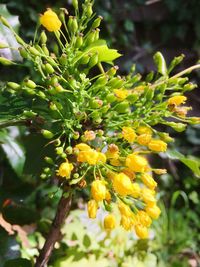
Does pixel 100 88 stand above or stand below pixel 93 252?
above

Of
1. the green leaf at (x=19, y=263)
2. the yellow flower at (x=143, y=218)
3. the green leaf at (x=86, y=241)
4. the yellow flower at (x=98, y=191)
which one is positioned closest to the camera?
the yellow flower at (x=98, y=191)

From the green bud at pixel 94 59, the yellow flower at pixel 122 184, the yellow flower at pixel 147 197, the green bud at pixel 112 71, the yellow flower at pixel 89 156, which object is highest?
the green bud at pixel 94 59

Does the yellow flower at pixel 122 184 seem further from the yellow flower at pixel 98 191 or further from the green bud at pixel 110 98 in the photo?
the green bud at pixel 110 98

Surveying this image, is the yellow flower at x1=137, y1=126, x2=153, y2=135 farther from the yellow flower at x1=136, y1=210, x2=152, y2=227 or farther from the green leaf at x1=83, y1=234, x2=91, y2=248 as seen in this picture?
the green leaf at x1=83, y1=234, x2=91, y2=248

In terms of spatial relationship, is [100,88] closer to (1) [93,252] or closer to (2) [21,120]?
(2) [21,120]

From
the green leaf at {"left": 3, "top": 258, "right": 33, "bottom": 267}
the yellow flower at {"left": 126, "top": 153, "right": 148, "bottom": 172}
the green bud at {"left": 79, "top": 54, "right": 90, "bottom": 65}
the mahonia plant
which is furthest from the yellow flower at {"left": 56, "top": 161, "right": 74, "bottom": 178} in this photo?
the green leaf at {"left": 3, "top": 258, "right": 33, "bottom": 267}

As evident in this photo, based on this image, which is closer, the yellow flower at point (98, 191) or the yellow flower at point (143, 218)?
the yellow flower at point (98, 191)

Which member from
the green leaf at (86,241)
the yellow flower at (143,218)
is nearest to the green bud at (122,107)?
the yellow flower at (143,218)

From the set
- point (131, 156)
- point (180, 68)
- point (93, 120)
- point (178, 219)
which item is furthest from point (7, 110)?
point (180, 68)
